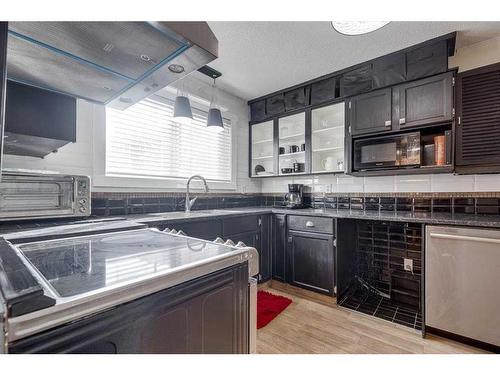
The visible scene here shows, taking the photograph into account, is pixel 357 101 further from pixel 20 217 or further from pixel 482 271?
pixel 20 217

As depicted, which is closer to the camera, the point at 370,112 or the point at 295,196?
the point at 370,112

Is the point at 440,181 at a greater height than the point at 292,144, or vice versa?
the point at 292,144

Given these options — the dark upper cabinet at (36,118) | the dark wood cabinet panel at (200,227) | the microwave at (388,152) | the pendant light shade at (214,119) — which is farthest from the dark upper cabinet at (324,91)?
the dark upper cabinet at (36,118)

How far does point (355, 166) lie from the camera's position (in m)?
2.48

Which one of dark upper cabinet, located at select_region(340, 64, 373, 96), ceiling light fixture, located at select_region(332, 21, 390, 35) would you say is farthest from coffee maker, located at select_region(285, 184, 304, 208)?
ceiling light fixture, located at select_region(332, 21, 390, 35)

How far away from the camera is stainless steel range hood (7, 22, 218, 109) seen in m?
0.72

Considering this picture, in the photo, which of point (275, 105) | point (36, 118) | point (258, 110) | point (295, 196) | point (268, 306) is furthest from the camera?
point (258, 110)

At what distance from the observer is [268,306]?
2246 millimetres

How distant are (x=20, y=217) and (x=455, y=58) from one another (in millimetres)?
3574

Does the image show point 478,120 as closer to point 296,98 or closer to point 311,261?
point 296,98

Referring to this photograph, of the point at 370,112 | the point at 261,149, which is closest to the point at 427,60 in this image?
the point at 370,112

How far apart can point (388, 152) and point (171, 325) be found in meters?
2.37
